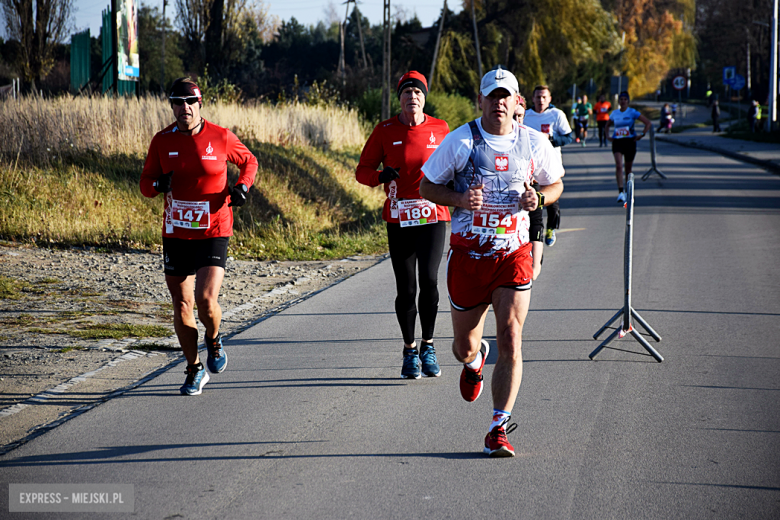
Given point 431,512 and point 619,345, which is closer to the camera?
point 431,512

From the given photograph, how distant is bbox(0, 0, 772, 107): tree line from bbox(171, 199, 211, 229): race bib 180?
54.0 ft

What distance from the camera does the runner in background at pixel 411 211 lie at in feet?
18.6

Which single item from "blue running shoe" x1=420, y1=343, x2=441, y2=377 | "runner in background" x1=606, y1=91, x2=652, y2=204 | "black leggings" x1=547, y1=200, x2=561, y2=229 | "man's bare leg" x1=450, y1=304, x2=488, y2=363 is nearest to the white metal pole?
"runner in background" x1=606, y1=91, x2=652, y2=204

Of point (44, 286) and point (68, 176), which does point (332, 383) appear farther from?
point (68, 176)

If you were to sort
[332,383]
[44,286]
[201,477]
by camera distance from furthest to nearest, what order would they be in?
1. [44,286]
2. [332,383]
3. [201,477]

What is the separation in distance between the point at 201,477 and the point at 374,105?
962 inches

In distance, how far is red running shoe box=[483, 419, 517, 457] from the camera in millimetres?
4191

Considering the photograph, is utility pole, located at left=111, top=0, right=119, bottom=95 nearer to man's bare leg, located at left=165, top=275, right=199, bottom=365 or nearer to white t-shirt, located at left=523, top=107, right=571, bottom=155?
white t-shirt, located at left=523, top=107, right=571, bottom=155

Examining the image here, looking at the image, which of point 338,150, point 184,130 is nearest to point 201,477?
point 184,130

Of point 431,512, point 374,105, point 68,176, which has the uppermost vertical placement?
point 374,105

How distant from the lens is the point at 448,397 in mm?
5305

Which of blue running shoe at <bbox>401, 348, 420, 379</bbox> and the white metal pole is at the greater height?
the white metal pole

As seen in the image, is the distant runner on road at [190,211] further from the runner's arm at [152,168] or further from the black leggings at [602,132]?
the black leggings at [602,132]

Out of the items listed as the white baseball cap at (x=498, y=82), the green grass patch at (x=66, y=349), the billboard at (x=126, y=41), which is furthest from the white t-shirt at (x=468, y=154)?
the billboard at (x=126, y=41)
